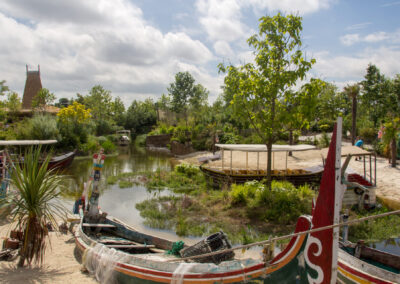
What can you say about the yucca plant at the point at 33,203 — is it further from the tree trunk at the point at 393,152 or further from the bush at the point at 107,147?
the bush at the point at 107,147

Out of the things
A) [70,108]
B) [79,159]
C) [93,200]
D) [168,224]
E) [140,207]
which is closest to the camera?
[93,200]

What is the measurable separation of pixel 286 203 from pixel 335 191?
7.30 m

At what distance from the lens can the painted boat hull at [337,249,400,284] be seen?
468cm

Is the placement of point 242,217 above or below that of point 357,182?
below

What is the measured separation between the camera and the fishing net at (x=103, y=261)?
557 centimetres

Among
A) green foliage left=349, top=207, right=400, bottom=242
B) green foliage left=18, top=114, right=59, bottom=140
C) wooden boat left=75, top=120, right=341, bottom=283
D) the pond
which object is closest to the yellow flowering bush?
green foliage left=18, top=114, right=59, bottom=140

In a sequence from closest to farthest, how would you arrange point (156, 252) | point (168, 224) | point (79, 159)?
1. point (156, 252)
2. point (168, 224)
3. point (79, 159)

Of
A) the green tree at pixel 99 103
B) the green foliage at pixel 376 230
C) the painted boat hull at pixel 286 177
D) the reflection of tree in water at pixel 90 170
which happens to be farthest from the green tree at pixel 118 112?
the green foliage at pixel 376 230

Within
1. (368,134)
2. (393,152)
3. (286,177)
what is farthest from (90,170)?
(368,134)

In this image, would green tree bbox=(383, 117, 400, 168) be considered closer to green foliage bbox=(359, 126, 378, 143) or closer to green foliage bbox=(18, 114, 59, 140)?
green foliage bbox=(359, 126, 378, 143)

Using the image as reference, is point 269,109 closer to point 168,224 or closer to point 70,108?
point 168,224

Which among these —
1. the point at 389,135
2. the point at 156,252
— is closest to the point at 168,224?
the point at 156,252

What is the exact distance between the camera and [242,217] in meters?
10.6

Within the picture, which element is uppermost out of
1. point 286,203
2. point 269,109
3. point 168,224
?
point 269,109
